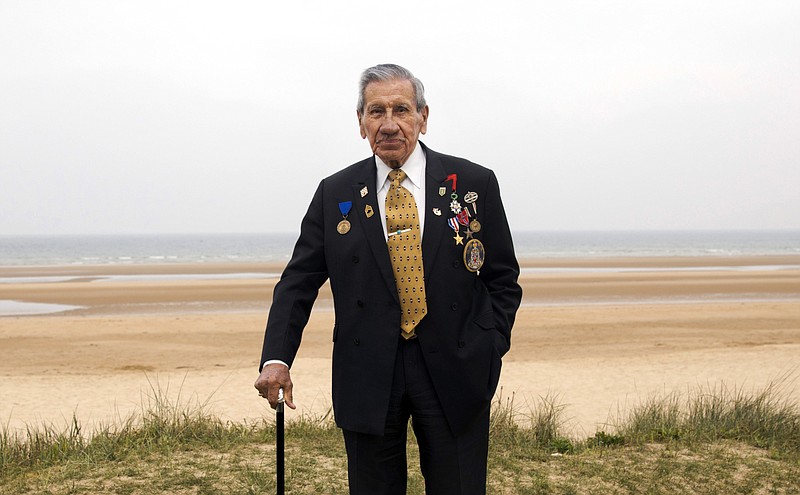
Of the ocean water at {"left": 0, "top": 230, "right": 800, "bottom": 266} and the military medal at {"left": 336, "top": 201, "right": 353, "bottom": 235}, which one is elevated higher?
the military medal at {"left": 336, "top": 201, "right": 353, "bottom": 235}

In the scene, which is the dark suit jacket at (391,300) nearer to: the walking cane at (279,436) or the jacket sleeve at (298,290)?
the jacket sleeve at (298,290)

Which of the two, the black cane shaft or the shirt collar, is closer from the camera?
the black cane shaft

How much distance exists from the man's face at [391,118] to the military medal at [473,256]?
0.37 m

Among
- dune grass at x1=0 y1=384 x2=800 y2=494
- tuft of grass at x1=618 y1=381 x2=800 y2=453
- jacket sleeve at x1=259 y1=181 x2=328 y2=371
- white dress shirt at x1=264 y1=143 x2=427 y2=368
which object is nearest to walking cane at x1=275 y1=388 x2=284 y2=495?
jacket sleeve at x1=259 y1=181 x2=328 y2=371

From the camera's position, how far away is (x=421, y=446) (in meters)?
2.55

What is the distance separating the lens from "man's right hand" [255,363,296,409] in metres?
2.37

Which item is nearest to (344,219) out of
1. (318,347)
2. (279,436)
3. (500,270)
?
(500,270)

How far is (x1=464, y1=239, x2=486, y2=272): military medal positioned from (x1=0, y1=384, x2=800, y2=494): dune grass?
217 centimetres

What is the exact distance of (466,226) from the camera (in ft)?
8.25

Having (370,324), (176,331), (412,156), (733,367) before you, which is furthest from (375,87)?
(176,331)

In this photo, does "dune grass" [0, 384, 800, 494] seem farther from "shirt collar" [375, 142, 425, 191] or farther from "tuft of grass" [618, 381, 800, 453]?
"shirt collar" [375, 142, 425, 191]

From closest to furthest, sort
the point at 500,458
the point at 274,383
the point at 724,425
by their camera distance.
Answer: the point at 274,383
the point at 500,458
the point at 724,425

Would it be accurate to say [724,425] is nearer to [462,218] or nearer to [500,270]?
[500,270]

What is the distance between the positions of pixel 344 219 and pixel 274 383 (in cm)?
59
